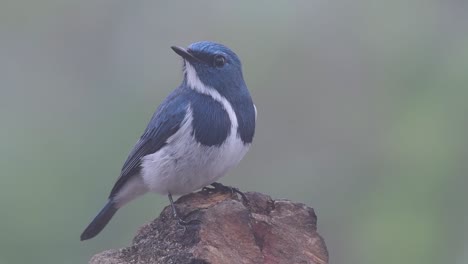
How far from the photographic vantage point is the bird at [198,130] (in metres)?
4.51

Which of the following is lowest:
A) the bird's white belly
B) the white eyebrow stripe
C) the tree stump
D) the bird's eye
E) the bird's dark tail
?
the bird's dark tail

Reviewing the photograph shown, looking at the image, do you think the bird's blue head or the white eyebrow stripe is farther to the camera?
the bird's blue head

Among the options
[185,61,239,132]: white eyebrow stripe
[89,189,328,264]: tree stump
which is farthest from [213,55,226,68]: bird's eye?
[89,189,328,264]: tree stump

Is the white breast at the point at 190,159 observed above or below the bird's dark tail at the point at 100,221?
above

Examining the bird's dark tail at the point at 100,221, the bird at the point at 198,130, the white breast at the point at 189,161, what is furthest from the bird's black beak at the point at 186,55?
the bird's dark tail at the point at 100,221

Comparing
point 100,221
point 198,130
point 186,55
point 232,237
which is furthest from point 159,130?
point 232,237

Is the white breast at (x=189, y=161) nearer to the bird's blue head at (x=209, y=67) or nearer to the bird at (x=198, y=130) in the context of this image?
the bird at (x=198, y=130)

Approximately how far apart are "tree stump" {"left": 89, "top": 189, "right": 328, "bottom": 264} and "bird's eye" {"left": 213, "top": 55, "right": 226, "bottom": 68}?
0.88 metres

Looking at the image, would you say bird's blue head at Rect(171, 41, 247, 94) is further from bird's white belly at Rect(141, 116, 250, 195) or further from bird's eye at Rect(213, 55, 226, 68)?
bird's white belly at Rect(141, 116, 250, 195)

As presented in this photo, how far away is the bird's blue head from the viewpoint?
4703 millimetres

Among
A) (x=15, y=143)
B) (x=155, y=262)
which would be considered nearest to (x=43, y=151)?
(x=15, y=143)

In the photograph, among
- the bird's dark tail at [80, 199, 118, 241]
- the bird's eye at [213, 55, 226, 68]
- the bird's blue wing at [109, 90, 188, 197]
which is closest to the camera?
the bird's blue wing at [109, 90, 188, 197]

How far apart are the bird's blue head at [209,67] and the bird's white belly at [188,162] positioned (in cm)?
31

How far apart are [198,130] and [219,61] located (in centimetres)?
45
